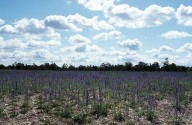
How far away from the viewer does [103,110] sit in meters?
11.5

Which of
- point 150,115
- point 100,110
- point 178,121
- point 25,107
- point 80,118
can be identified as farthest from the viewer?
point 25,107

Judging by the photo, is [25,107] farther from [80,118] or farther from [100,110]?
[100,110]

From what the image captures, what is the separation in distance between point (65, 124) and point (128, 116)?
6.88ft

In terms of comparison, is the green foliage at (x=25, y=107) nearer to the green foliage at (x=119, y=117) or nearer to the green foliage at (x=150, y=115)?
the green foliage at (x=119, y=117)

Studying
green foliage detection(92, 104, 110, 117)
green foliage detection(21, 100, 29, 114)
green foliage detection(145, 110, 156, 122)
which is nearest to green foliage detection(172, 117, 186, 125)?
green foliage detection(145, 110, 156, 122)

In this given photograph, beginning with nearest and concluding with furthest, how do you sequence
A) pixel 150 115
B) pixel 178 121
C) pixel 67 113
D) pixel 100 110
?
pixel 178 121 → pixel 150 115 → pixel 67 113 → pixel 100 110

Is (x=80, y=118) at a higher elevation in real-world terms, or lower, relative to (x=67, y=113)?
lower

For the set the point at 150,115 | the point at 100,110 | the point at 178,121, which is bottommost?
the point at 178,121

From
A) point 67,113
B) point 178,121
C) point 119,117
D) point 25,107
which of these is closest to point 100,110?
point 119,117

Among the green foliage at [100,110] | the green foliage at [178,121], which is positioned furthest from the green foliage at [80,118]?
the green foliage at [178,121]

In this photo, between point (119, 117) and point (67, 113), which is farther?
point (67, 113)

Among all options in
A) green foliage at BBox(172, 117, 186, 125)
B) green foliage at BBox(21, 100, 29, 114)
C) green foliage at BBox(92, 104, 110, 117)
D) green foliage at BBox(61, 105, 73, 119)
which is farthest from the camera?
green foliage at BBox(21, 100, 29, 114)

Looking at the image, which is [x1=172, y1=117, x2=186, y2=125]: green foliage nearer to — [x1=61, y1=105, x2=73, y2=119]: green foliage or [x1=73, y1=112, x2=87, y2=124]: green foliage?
[x1=73, y1=112, x2=87, y2=124]: green foliage

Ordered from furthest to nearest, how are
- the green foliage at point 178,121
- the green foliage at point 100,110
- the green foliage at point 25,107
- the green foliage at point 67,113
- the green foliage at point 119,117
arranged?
the green foliage at point 25,107 → the green foliage at point 100,110 → the green foliage at point 67,113 → the green foliage at point 119,117 → the green foliage at point 178,121
